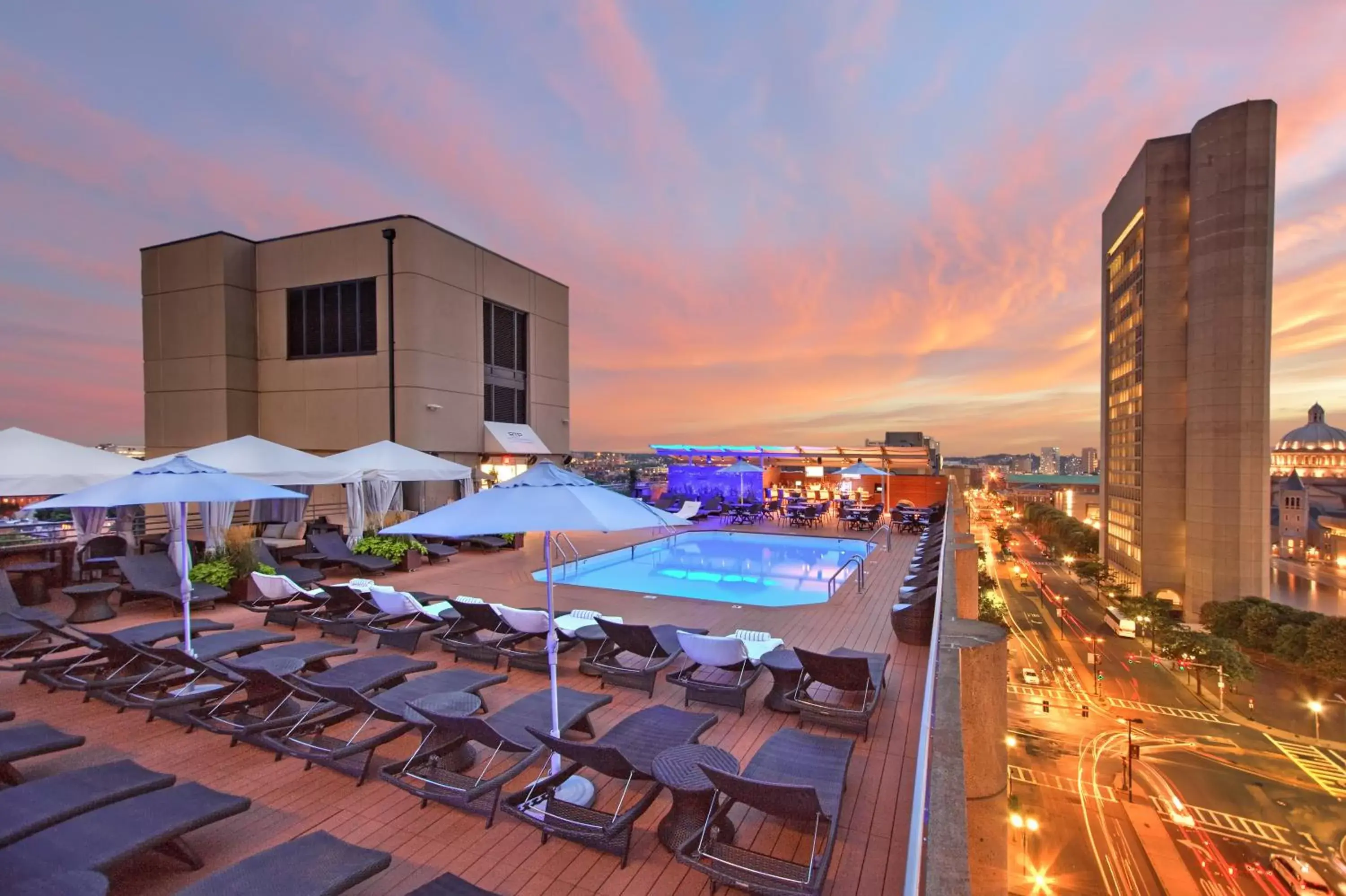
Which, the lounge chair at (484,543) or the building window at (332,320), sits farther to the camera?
the building window at (332,320)

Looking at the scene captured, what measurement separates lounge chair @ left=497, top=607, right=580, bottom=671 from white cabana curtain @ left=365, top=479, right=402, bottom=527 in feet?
24.6

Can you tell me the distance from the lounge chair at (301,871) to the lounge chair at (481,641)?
10.5 ft

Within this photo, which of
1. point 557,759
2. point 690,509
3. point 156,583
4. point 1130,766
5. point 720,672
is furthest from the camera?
point 1130,766

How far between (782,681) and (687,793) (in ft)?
7.14

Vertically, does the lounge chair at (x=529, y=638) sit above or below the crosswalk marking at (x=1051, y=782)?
above

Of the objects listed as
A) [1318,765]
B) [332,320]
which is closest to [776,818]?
[332,320]

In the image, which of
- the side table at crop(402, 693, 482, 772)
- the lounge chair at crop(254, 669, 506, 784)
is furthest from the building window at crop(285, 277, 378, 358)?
the side table at crop(402, 693, 482, 772)

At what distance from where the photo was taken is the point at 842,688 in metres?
4.49

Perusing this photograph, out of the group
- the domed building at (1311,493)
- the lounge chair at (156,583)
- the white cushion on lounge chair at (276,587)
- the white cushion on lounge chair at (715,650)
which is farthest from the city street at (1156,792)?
the domed building at (1311,493)

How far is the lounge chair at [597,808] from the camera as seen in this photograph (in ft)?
9.04

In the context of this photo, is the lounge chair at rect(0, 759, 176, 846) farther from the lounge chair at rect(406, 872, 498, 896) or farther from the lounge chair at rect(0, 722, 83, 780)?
the lounge chair at rect(406, 872, 498, 896)

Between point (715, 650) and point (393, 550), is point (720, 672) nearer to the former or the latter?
point (715, 650)

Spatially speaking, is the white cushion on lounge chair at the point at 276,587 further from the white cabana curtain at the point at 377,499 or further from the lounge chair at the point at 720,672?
the white cabana curtain at the point at 377,499

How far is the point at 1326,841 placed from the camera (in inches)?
794
